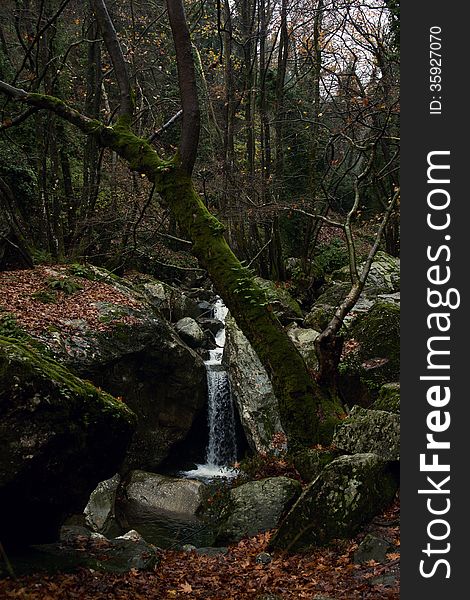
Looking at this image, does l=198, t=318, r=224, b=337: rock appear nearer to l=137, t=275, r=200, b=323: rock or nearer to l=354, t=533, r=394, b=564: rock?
l=137, t=275, r=200, b=323: rock

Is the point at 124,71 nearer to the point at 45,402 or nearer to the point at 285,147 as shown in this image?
the point at 45,402

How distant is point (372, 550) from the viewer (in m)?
4.91

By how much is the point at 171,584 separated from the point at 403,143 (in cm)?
421

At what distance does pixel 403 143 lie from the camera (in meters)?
3.34

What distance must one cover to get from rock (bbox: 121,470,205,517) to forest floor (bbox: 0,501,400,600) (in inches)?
144

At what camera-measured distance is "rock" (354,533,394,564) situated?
4.83m

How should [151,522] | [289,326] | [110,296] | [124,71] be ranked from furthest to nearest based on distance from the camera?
[289,326] → [110,296] → [151,522] → [124,71]

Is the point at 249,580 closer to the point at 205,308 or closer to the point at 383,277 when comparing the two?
the point at 383,277

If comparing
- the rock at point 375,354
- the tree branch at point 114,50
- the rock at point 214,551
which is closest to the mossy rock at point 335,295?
the rock at point 375,354

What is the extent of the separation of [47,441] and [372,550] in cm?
295

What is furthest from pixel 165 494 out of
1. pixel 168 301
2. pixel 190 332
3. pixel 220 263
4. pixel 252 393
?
pixel 168 301

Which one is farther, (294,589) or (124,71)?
(124,71)

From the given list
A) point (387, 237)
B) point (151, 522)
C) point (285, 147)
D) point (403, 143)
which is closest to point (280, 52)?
point (285, 147)

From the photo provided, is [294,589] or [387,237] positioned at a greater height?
[387,237]
